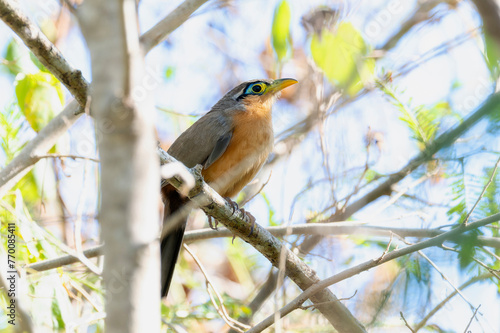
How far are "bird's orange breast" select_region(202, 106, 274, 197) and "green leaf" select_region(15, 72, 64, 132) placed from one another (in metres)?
1.84

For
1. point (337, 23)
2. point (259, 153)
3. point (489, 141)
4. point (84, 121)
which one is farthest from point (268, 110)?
point (489, 141)

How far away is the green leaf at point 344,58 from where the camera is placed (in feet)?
16.7

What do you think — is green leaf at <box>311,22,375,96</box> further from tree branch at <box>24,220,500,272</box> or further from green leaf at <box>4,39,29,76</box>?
green leaf at <box>4,39,29,76</box>

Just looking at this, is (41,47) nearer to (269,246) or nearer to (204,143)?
(269,246)

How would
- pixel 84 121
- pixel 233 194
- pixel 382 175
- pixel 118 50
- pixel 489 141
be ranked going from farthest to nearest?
pixel 84 121
pixel 233 194
pixel 382 175
pixel 489 141
pixel 118 50

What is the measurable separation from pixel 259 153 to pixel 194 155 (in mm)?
779

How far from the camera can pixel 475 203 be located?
2934mm

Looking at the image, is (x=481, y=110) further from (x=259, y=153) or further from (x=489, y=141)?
(x=259, y=153)

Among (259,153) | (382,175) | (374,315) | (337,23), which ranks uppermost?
(337,23)

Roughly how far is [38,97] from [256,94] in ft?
9.81

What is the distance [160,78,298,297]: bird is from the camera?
5754 mm

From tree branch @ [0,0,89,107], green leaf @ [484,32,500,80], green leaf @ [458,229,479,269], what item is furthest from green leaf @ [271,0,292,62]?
green leaf @ [458,229,479,269]

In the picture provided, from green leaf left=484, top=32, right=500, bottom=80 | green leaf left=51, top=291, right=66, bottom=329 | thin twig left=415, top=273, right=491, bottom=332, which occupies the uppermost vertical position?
green leaf left=484, top=32, right=500, bottom=80

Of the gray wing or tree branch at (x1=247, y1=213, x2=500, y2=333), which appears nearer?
tree branch at (x1=247, y1=213, x2=500, y2=333)
